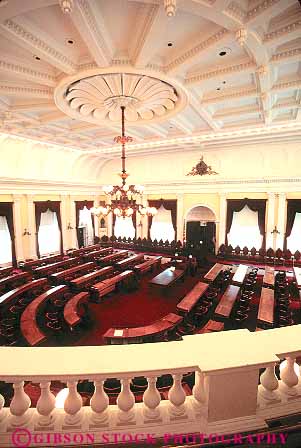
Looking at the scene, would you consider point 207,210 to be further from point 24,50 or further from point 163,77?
point 24,50

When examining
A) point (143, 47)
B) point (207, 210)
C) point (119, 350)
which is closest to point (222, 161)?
point (207, 210)

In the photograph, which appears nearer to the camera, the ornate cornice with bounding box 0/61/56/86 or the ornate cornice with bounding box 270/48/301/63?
the ornate cornice with bounding box 270/48/301/63

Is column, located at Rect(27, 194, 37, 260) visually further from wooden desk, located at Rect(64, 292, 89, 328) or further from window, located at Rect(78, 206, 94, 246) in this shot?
wooden desk, located at Rect(64, 292, 89, 328)

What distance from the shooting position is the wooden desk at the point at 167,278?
8.30 metres

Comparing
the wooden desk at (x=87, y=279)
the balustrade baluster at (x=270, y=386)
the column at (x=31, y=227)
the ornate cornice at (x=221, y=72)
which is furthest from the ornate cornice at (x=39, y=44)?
the column at (x=31, y=227)

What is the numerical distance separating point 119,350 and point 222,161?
12138 millimetres

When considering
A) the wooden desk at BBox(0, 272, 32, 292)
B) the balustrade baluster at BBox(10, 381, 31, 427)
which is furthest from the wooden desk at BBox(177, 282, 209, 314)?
the wooden desk at BBox(0, 272, 32, 292)

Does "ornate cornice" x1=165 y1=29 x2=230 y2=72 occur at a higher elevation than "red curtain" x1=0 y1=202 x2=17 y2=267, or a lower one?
higher

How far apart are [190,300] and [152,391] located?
5.24 meters

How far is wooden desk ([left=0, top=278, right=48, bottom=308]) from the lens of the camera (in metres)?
6.29

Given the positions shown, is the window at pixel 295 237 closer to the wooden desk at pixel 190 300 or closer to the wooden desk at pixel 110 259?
the wooden desk at pixel 190 300

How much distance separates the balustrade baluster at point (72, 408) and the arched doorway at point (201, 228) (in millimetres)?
12104

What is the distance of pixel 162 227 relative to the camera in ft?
48.1

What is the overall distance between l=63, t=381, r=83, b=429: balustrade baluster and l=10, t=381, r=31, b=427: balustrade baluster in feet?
0.89
